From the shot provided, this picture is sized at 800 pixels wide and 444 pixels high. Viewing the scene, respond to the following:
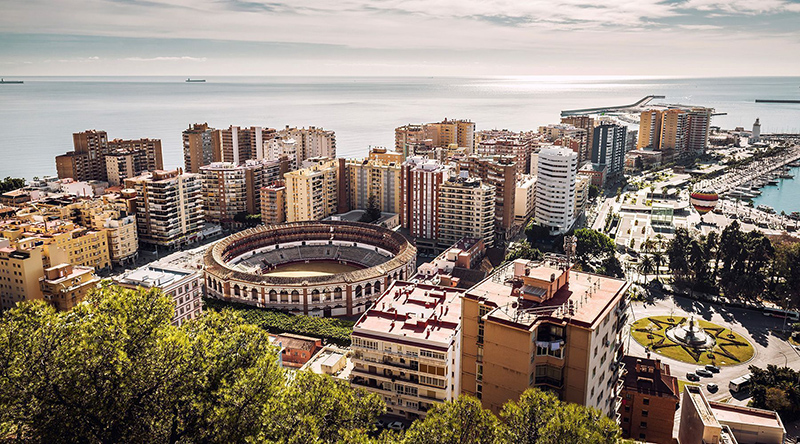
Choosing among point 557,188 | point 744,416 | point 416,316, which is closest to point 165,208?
point 416,316

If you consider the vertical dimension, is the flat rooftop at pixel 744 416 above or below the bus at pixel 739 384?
above

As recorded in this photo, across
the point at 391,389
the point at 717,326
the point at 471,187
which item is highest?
the point at 471,187

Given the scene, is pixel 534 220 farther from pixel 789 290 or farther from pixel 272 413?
pixel 272 413

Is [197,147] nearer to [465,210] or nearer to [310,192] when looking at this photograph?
[310,192]

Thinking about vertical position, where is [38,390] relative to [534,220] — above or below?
above

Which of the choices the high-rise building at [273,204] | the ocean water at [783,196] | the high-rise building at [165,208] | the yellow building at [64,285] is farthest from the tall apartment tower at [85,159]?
the ocean water at [783,196]

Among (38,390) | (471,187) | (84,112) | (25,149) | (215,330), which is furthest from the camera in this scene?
(84,112)

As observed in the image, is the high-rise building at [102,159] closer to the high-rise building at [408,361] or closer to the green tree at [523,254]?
the green tree at [523,254]

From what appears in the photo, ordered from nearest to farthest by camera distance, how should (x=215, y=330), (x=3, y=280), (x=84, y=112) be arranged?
(x=215, y=330) < (x=3, y=280) < (x=84, y=112)

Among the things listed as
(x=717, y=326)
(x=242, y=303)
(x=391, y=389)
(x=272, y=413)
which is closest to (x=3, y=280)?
(x=242, y=303)
